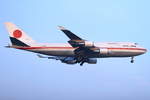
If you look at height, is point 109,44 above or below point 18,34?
below

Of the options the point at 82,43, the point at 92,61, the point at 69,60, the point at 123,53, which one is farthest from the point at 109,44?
the point at 69,60

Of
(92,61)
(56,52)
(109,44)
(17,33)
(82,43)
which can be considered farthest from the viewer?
(92,61)

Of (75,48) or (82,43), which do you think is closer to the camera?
(82,43)

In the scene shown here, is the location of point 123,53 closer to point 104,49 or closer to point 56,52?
point 104,49

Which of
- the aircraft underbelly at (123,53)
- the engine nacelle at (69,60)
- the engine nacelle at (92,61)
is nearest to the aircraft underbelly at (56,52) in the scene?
the engine nacelle at (69,60)

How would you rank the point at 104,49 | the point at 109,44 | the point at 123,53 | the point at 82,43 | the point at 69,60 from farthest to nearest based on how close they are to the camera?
the point at 69,60
the point at 123,53
the point at 109,44
the point at 104,49
the point at 82,43

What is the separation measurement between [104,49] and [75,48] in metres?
6.04

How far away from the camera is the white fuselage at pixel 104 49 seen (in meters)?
93.6

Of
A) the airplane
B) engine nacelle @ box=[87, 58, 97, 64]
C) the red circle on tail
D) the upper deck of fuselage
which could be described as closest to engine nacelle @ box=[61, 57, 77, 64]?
the airplane

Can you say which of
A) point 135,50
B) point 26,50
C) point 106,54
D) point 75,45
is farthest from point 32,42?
point 135,50

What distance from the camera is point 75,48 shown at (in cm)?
9462

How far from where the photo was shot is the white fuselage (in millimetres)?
93562

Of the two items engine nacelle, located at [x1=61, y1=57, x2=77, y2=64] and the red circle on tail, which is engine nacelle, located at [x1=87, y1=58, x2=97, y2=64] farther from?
the red circle on tail

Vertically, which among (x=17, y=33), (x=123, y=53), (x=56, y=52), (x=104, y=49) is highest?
(x=17, y=33)
